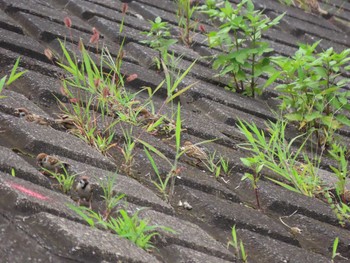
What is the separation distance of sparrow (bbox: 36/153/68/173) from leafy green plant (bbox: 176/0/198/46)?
1.52 meters

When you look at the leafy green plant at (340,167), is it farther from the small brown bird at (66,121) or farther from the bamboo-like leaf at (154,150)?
the small brown bird at (66,121)

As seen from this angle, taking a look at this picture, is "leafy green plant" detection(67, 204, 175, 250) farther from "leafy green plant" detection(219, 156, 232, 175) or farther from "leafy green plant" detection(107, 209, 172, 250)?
"leafy green plant" detection(219, 156, 232, 175)

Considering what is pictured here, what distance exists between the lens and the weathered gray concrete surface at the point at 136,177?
1.77 meters

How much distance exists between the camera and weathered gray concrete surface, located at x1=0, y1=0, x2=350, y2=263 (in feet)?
5.82

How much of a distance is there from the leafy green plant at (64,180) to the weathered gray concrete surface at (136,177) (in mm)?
17

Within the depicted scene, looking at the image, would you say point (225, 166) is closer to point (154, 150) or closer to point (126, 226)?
point (154, 150)

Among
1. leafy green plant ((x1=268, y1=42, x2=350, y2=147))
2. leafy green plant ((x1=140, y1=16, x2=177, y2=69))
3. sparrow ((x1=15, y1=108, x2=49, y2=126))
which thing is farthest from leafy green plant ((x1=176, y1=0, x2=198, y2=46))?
sparrow ((x1=15, y1=108, x2=49, y2=126))

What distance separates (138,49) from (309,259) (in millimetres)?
1328

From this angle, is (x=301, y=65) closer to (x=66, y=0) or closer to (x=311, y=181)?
(x=311, y=181)

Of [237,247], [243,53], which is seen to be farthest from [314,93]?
[237,247]

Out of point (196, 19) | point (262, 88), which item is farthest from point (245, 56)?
point (196, 19)

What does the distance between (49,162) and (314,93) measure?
1326 millimetres

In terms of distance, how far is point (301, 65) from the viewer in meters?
3.16

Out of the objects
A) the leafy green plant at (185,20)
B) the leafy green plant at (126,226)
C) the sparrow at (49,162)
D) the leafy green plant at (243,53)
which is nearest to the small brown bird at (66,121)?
the sparrow at (49,162)
